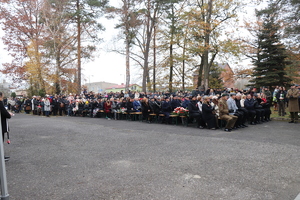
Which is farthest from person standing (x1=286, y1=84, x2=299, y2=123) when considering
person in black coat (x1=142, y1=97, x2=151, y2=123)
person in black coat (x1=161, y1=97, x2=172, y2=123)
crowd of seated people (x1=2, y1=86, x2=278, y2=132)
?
person in black coat (x1=142, y1=97, x2=151, y2=123)

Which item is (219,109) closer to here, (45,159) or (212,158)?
(212,158)

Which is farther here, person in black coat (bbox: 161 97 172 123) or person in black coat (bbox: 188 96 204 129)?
person in black coat (bbox: 161 97 172 123)

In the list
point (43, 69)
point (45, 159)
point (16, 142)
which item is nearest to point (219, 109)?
point (45, 159)

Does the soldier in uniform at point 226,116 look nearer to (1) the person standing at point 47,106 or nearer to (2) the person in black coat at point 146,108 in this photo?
(2) the person in black coat at point 146,108

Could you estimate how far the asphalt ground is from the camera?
158 inches

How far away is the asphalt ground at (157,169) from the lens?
402 cm

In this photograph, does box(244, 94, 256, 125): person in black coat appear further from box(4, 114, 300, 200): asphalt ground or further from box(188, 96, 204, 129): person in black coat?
box(4, 114, 300, 200): asphalt ground

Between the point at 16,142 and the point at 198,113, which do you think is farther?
the point at 198,113

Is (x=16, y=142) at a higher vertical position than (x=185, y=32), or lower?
lower

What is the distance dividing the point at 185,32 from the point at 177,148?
1864 cm

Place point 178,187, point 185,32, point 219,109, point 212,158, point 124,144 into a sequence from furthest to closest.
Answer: point 185,32, point 219,109, point 124,144, point 212,158, point 178,187

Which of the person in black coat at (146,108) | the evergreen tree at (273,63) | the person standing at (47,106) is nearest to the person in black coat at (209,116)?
the person in black coat at (146,108)

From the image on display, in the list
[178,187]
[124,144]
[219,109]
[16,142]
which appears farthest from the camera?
[219,109]

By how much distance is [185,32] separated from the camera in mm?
23531
